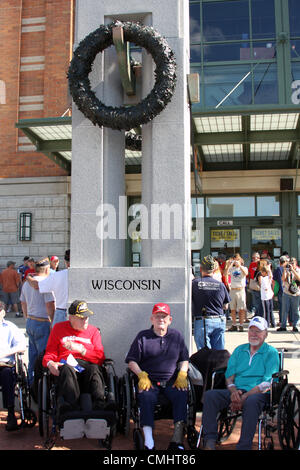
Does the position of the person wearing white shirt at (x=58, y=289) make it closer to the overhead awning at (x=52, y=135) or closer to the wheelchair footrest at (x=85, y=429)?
the wheelchair footrest at (x=85, y=429)

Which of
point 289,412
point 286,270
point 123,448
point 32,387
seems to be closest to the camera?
point 289,412

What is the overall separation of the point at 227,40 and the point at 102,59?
10.0 metres

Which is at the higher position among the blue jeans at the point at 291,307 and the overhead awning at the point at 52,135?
the overhead awning at the point at 52,135

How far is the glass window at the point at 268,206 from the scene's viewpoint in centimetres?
1630

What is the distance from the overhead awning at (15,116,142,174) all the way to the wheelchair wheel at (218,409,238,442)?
9171 mm

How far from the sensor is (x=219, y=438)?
4738mm

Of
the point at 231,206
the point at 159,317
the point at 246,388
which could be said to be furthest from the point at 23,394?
the point at 231,206

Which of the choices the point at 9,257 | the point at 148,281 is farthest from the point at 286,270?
the point at 9,257

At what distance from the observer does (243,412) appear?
14.2ft

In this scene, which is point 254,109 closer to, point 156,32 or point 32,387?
point 156,32

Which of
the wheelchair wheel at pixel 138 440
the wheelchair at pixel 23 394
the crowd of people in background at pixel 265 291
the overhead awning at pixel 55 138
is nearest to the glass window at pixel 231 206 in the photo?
the overhead awning at pixel 55 138

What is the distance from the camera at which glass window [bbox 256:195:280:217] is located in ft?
53.5

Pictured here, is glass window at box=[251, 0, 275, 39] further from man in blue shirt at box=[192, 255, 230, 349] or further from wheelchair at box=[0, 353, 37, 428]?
wheelchair at box=[0, 353, 37, 428]

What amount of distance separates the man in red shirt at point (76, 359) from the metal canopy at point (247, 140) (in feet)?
28.2
